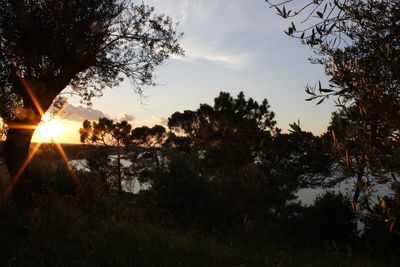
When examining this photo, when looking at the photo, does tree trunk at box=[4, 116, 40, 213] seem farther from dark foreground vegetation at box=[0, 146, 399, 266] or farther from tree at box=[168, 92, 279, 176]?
tree at box=[168, 92, 279, 176]

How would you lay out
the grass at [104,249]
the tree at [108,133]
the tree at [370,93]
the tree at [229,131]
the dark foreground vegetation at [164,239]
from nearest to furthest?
1. the tree at [370,93]
2. the grass at [104,249]
3. the dark foreground vegetation at [164,239]
4. the tree at [229,131]
5. the tree at [108,133]

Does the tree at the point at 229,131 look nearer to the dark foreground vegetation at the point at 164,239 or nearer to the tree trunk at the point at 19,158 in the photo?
the dark foreground vegetation at the point at 164,239

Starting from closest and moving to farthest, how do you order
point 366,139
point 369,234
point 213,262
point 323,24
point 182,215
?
point 366,139 → point 323,24 → point 213,262 → point 369,234 → point 182,215

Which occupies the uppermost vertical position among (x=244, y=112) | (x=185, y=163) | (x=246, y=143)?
(x=244, y=112)

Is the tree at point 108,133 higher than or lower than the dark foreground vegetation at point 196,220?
higher

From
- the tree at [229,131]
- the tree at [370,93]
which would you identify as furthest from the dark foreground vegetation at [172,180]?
the tree at [229,131]

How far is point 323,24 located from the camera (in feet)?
10.7

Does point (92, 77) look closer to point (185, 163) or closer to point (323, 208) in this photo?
point (185, 163)

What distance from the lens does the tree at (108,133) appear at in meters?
40.3

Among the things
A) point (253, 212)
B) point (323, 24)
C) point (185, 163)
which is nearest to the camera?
point (323, 24)

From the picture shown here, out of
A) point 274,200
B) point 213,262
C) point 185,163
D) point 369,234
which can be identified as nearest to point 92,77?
point 185,163

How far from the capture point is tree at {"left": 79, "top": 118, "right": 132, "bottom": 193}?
40.3 metres

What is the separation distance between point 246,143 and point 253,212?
54.8 feet

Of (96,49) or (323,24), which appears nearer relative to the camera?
(323,24)
